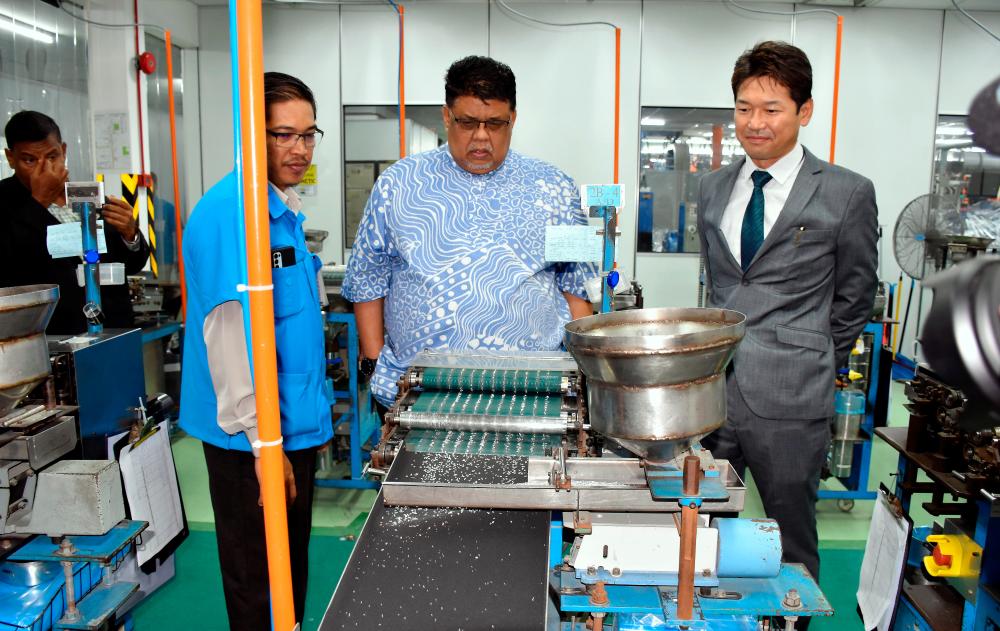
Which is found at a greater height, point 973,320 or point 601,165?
point 601,165

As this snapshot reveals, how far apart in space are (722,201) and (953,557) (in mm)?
1083

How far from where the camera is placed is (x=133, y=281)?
3.88 metres

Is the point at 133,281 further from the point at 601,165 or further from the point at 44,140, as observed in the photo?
the point at 601,165

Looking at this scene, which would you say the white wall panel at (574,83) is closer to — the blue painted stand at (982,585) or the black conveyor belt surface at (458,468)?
the blue painted stand at (982,585)

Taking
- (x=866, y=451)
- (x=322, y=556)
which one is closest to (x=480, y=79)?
(x=322, y=556)

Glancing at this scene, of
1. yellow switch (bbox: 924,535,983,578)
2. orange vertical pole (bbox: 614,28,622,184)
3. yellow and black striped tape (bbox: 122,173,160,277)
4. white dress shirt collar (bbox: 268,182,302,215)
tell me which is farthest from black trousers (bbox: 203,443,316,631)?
orange vertical pole (bbox: 614,28,622,184)

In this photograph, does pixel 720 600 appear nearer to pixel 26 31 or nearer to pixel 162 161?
pixel 26 31

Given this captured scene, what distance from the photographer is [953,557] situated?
1762mm

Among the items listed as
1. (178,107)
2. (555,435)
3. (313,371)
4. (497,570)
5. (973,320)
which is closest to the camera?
(973,320)

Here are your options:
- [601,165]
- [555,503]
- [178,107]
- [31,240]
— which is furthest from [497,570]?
[178,107]

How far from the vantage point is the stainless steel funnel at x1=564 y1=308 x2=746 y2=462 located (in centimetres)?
97

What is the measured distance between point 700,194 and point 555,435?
40.3 inches

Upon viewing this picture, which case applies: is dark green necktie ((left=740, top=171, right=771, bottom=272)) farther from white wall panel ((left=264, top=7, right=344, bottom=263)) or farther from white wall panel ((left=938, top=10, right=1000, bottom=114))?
white wall panel ((left=938, top=10, right=1000, bottom=114))

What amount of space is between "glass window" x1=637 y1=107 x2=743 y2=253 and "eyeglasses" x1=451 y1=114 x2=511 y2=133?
3.23 m
